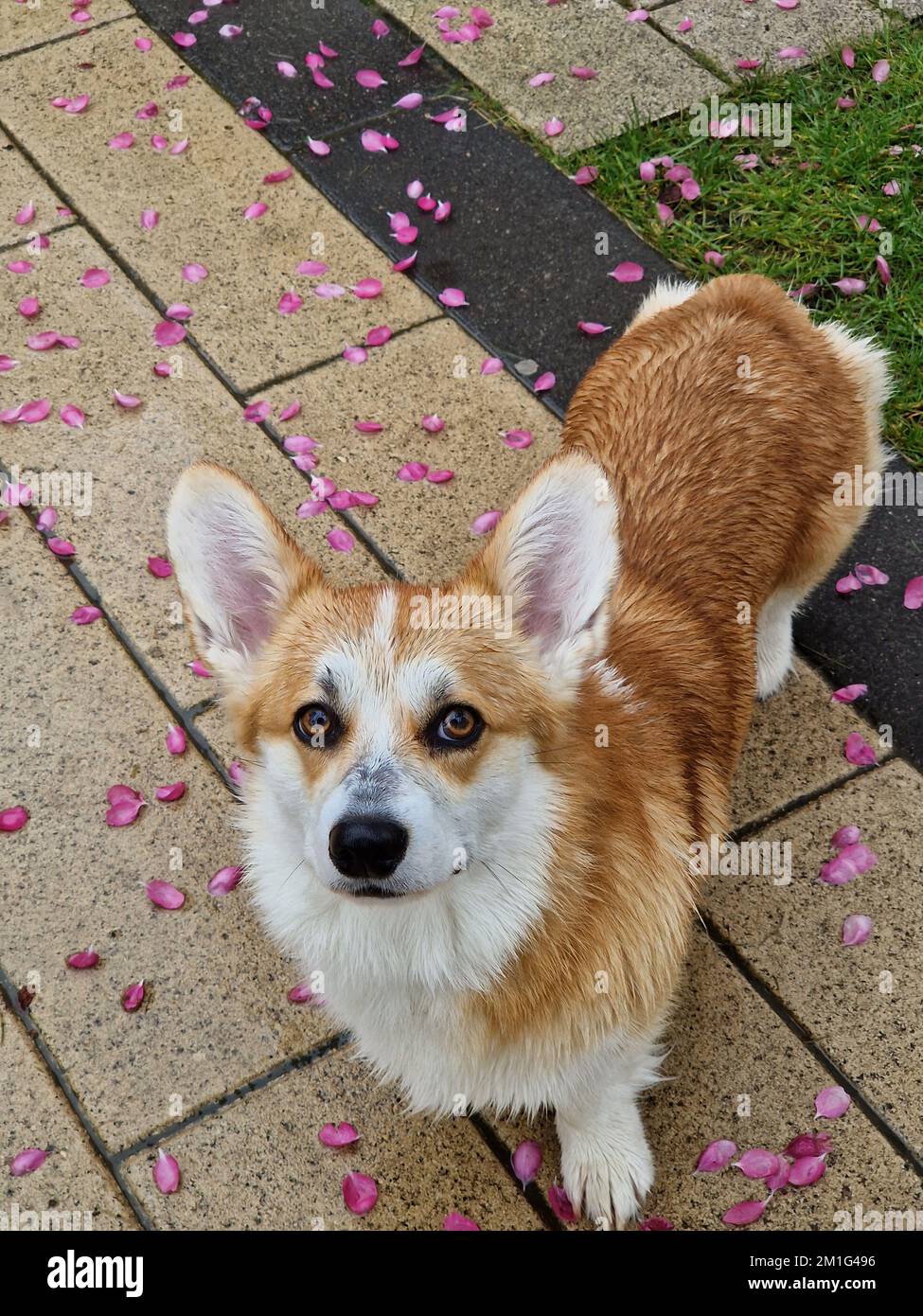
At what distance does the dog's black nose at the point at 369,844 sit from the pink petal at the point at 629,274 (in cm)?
334

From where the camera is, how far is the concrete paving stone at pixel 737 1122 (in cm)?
297

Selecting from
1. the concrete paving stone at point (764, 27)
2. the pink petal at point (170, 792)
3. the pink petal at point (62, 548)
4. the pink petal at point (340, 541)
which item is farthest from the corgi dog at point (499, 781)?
the concrete paving stone at point (764, 27)

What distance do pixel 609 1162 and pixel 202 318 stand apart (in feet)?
11.5

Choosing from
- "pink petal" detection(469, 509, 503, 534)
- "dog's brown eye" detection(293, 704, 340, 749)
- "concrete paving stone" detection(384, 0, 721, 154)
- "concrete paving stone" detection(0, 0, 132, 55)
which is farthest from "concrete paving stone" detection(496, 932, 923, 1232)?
"concrete paving stone" detection(0, 0, 132, 55)

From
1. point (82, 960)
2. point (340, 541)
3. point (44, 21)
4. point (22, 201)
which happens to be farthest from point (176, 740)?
point (44, 21)

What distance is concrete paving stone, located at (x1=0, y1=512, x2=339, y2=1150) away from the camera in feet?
10.6

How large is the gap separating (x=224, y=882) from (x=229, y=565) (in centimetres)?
119

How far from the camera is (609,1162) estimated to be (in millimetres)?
2941

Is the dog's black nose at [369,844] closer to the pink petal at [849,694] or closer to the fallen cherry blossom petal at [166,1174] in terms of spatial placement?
the fallen cherry blossom petal at [166,1174]

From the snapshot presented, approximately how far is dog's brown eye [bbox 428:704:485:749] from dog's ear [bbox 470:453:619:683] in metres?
0.24

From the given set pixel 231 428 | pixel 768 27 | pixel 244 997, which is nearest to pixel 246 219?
pixel 231 428

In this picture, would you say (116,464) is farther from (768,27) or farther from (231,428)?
(768,27)

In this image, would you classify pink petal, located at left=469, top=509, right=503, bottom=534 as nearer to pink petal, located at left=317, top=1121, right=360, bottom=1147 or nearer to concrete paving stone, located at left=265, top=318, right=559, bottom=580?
concrete paving stone, located at left=265, top=318, right=559, bottom=580

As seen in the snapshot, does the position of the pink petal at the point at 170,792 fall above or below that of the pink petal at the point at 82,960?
above
